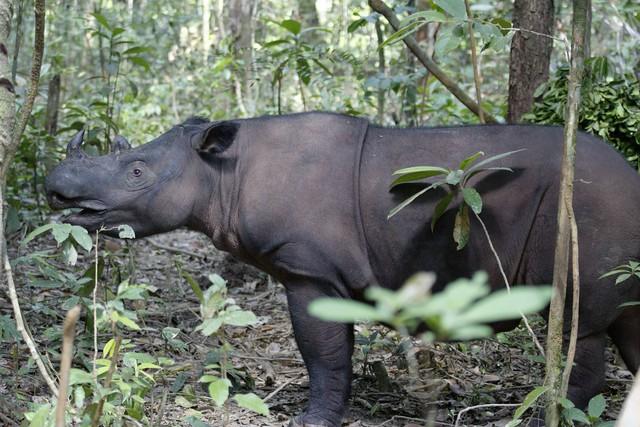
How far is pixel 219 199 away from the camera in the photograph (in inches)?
199

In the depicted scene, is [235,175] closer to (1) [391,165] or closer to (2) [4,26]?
(1) [391,165]

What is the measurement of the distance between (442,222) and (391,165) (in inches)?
17.0

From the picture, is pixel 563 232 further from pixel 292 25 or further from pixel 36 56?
pixel 292 25

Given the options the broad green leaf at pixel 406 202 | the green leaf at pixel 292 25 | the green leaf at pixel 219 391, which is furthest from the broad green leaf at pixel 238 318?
the green leaf at pixel 292 25

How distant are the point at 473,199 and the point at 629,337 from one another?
59.9 inches

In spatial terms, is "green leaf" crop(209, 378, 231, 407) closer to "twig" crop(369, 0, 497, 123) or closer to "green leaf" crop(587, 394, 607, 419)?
"green leaf" crop(587, 394, 607, 419)

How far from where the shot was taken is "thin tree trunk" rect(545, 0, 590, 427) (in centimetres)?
368

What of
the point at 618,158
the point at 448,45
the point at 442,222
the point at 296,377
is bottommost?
the point at 296,377

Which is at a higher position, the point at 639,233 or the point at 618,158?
the point at 618,158

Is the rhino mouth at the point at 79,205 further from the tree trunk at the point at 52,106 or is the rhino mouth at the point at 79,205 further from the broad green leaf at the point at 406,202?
the tree trunk at the point at 52,106

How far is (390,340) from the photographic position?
5.90 metres

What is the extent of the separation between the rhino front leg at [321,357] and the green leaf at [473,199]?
96cm

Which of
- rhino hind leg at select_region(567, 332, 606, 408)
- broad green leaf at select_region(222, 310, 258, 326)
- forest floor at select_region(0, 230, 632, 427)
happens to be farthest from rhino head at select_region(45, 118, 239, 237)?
rhino hind leg at select_region(567, 332, 606, 408)

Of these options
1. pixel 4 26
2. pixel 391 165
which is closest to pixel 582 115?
pixel 391 165
